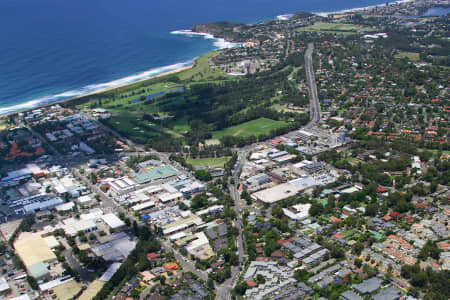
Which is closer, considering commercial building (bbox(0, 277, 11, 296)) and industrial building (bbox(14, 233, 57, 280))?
commercial building (bbox(0, 277, 11, 296))

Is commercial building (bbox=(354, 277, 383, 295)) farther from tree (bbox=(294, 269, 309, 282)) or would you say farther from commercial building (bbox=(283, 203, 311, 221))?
commercial building (bbox=(283, 203, 311, 221))

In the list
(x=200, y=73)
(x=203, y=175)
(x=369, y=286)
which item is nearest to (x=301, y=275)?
(x=369, y=286)

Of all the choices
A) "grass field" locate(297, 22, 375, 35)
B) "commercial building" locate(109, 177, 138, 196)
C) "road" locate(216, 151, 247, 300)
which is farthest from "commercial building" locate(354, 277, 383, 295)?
"grass field" locate(297, 22, 375, 35)

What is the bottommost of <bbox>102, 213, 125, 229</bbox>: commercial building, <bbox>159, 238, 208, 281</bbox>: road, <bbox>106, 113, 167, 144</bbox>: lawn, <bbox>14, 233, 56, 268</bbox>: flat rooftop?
<bbox>159, 238, 208, 281</bbox>: road

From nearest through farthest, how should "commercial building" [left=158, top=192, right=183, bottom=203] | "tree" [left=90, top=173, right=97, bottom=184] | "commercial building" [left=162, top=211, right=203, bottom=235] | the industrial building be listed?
1. the industrial building
2. "commercial building" [left=162, top=211, right=203, bottom=235]
3. "commercial building" [left=158, top=192, right=183, bottom=203]
4. "tree" [left=90, top=173, right=97, bottom=184]

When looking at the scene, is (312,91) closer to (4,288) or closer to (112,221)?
(112,221)

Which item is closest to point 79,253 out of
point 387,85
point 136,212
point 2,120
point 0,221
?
point 136,212
